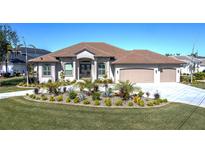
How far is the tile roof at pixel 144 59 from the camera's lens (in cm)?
2545

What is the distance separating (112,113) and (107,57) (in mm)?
15568

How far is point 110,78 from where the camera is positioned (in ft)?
87.0

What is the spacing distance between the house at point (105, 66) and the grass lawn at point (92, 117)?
1267 centimetres

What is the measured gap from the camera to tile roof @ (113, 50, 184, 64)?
83.5 feet

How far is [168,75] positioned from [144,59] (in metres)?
3.86

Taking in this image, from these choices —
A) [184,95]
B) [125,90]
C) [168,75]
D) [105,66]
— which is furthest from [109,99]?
[168,75]

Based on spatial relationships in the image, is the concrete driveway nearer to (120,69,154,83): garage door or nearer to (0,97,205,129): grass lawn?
(0,97,205,129): grass lawn

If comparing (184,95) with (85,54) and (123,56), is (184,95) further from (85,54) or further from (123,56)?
(85,54)

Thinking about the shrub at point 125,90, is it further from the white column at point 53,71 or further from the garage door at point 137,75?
the white column at point 53,71

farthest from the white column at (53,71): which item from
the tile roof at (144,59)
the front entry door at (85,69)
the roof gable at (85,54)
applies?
the tile roof at (144,59)

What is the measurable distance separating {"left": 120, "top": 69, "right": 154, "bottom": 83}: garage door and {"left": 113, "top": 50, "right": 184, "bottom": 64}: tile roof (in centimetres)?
113

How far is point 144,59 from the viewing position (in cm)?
2603
